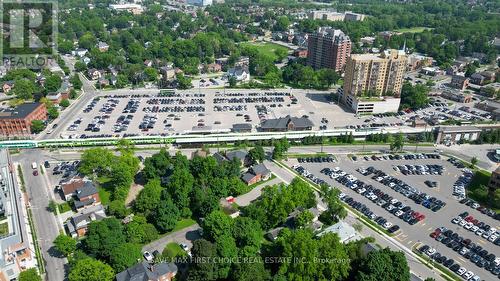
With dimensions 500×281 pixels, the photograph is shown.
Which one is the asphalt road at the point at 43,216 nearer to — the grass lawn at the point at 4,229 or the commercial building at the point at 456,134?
the grass lawn at the point at 4,229

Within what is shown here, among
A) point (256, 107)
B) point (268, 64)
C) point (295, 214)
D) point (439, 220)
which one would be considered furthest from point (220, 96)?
point (439, 220)

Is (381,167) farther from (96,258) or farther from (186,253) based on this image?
(96,258)

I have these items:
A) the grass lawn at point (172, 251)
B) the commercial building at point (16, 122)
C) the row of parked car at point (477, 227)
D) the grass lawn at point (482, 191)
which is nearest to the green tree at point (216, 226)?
the grass lawn at point (172, 251)

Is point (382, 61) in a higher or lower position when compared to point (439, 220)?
higher

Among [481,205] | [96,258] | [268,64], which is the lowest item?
[96,258]

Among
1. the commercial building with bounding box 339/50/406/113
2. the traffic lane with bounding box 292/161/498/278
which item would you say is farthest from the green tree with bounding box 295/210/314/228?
the commercial building with bounding box 339/50/406/113

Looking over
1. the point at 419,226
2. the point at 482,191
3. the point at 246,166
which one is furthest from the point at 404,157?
the point at 246,166

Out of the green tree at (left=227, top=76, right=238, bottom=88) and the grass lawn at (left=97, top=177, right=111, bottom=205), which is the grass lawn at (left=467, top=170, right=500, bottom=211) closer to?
the grass lawn at (left=97, top=177, right=111, bottom=205)
